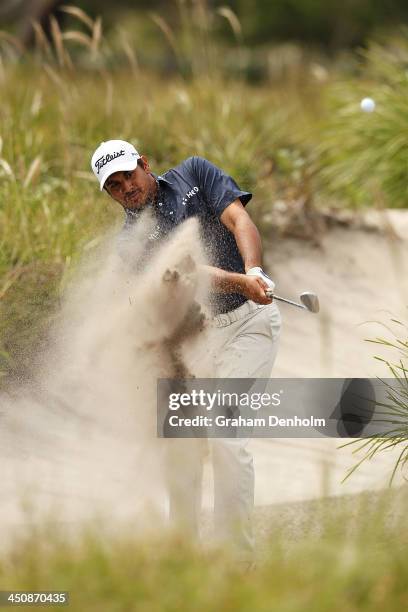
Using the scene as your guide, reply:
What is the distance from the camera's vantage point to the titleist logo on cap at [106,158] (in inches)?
188

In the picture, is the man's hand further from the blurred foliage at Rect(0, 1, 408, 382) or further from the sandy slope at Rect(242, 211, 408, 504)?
the blurred foliage at Rect(0, 1, 408, 382)

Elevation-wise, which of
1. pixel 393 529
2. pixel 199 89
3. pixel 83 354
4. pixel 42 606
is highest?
pixel 199 89

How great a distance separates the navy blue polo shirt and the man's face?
0.23 feet

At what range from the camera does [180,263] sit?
4.97 meters

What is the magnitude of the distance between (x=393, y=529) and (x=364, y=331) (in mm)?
4436

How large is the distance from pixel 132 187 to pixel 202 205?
364 millimetres

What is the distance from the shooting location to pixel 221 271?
15.5 ft

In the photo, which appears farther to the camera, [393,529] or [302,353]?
[302,353]

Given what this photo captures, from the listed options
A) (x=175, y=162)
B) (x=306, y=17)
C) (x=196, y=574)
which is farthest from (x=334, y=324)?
(x=306, y=17)

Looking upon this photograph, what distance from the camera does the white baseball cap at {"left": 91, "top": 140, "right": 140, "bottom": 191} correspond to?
4.78 m

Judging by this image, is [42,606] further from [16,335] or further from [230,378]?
[16,335]

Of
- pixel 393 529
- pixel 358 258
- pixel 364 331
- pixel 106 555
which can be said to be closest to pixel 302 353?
pixel 364 331

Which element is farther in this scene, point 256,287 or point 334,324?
point 334,324

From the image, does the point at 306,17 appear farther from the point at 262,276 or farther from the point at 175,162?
the point at 262,276
